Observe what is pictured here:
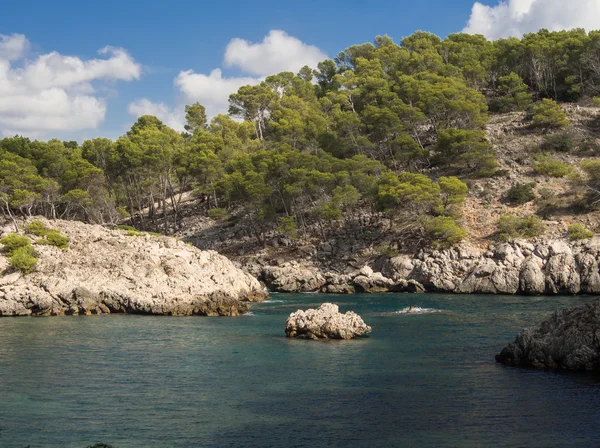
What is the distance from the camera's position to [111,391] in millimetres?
24188

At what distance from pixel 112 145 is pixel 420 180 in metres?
47.0

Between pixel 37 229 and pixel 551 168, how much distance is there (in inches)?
2548

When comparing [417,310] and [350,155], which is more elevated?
[350,155]

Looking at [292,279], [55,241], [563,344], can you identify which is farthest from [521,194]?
[55,241]

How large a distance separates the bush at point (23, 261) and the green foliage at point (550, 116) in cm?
7376

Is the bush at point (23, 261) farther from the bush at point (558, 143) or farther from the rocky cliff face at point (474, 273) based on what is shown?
the bush at point (558, 143)

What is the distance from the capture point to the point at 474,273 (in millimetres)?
60344

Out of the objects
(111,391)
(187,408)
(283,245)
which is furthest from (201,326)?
(283,245)

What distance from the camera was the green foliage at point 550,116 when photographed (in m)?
87.9

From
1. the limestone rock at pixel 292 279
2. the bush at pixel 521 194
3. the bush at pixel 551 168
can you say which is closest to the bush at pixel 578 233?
the bush at pixel 521 194

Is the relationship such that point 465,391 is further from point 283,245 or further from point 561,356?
point 283,245

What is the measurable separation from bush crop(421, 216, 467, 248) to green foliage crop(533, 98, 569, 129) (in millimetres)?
31941

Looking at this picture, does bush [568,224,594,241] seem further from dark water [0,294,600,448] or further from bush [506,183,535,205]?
dark water [0,294,600,448]

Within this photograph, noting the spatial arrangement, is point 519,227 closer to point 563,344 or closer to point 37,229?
point 563,344
